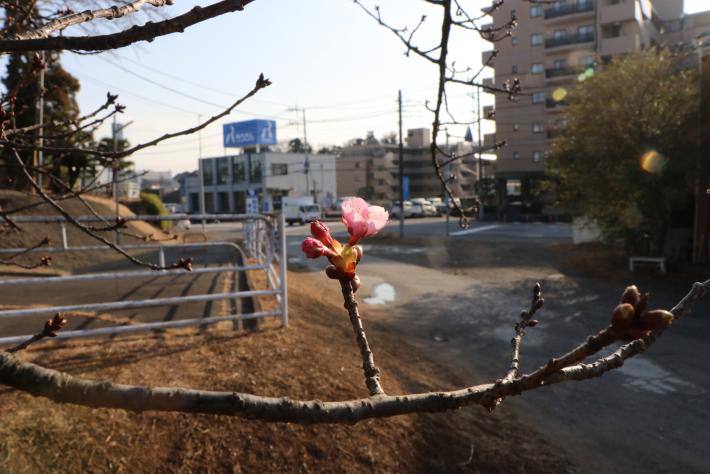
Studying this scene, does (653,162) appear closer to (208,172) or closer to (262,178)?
(262,178)

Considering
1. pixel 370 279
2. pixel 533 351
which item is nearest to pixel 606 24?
pixel 370 279

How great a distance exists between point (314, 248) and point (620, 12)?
4701 cm

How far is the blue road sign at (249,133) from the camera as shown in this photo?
63125mm

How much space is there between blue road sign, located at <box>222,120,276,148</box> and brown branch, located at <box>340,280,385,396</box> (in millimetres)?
62777

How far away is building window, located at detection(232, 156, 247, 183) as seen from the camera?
229 feet

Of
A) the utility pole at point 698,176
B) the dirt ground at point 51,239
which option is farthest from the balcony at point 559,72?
the dirt ground at point 51,239

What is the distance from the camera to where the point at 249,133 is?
2525 inches

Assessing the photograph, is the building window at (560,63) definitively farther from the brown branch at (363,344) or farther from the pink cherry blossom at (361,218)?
the pink cherry blossom at (361,218)

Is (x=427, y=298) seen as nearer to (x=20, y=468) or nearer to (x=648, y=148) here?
(x=648, y=148)

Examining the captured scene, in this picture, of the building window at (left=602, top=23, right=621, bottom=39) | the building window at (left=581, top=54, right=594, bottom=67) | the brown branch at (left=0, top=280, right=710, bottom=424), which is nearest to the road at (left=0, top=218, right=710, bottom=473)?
the brown branch at (left=0, top=280, right=710, bottom=424)

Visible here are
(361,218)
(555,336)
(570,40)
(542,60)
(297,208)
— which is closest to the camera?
(361,218)

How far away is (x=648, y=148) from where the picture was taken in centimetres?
1401

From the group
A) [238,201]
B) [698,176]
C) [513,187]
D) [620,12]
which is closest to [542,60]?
[620,12]

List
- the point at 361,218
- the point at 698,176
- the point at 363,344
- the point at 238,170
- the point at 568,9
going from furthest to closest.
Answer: the point at 238,170, the point at 568,9, the point at 698,176, the point at 363,344, the point at 361,218
